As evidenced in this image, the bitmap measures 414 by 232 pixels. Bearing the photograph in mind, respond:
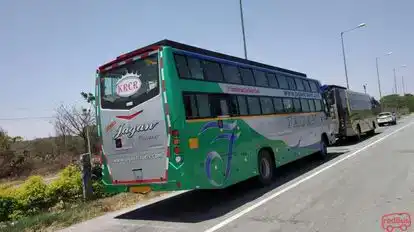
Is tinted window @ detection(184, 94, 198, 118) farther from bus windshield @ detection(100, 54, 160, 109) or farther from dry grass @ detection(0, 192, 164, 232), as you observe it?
dry grass @ detection(0, 192, 164, 232)

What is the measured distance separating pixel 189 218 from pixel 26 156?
78.1 feet

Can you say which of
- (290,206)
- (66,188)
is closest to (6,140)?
(66,188)

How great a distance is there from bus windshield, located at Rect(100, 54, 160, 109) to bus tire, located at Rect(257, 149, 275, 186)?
4.06 m

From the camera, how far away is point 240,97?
1024cm

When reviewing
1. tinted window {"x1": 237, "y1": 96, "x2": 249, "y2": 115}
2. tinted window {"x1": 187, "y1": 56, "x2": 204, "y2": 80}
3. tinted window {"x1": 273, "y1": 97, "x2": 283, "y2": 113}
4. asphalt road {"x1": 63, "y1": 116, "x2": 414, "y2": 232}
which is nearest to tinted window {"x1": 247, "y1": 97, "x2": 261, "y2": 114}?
tinted window {"x1": 237, "y1": 96, "x2": 249, "y2": 115}

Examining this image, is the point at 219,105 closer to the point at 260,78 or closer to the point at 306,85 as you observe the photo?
the point at 260,78

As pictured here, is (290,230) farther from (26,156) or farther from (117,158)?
(26,156)

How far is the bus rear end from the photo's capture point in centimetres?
800

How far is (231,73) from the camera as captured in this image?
10.2m

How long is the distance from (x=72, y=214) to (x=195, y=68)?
170 inches

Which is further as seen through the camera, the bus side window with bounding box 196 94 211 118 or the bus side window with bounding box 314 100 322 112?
the bus side window with bounding box 314 100 322 112

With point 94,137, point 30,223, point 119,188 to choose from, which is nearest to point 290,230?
point 119,188

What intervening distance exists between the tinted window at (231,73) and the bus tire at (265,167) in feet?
7.13

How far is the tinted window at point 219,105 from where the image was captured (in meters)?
8.97
